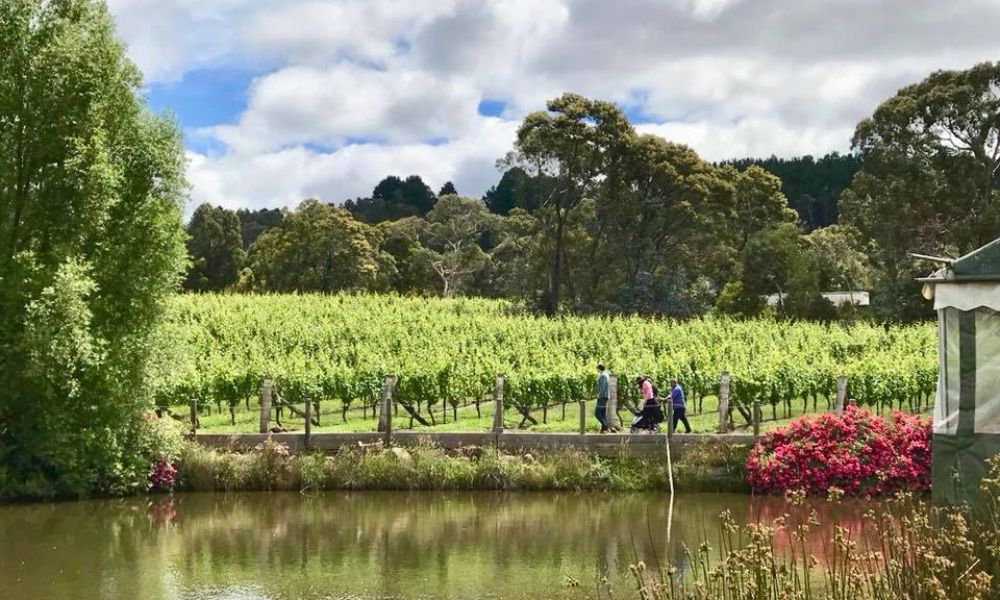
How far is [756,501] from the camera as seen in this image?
1720cm

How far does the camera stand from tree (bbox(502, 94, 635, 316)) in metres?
43.2

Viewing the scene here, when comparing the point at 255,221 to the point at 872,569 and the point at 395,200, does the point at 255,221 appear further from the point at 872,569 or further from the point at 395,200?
the point at 872,569

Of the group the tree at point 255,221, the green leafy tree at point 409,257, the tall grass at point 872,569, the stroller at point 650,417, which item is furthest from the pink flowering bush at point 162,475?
the tree at point 255,221

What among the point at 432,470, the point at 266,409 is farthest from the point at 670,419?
the point at 266,409

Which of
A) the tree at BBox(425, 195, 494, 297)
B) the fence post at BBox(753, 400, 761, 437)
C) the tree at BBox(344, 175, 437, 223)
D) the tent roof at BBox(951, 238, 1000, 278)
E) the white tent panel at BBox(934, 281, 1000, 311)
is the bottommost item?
the fence post at BBox(753, 400, 761, 437)

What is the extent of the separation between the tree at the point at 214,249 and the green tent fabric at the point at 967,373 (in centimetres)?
5400

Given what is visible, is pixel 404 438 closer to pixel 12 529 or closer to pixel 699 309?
pixel 12 529

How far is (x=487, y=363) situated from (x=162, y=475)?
26.6 feet

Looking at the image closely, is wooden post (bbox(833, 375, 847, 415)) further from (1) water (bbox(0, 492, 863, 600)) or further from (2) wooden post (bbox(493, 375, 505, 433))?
(2) wooden post (bbox(493, 375, 505, 433))

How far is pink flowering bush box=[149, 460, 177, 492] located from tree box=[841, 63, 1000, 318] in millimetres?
30406

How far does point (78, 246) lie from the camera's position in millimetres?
17469

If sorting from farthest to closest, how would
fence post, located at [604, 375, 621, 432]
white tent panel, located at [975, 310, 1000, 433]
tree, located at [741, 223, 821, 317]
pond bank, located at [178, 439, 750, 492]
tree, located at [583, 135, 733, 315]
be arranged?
tree, located at [583, 135, 733, 315] → tree, located at [741, 223, 821, 317] → fence post, located at [604, 375, 621, 432] → pond bank, located at [178, 439, 750, 492] → white tent panel, located at [975, 310, 1000, 433]

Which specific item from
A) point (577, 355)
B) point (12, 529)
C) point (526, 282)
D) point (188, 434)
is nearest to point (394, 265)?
point (526, 282)

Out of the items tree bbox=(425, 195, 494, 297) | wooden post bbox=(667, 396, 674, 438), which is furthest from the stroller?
tree bbox=(425, 195, 494, 297)
